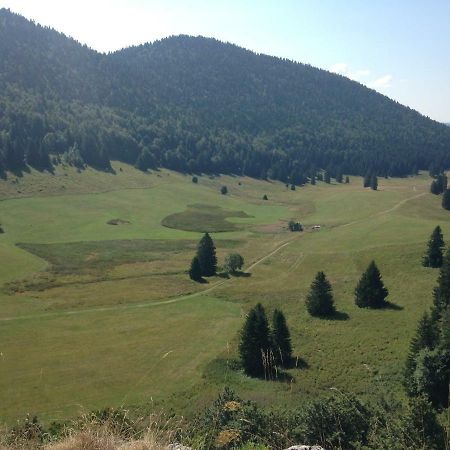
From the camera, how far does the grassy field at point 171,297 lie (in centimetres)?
4544

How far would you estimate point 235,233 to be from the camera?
127 m

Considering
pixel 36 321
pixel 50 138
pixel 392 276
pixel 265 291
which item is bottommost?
pixel 36 321

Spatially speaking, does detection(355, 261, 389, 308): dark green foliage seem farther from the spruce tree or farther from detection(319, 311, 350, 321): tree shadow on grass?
the spruce tree

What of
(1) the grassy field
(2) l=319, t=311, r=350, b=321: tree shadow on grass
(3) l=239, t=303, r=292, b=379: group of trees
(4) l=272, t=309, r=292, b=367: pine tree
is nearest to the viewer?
(1) the grassy field

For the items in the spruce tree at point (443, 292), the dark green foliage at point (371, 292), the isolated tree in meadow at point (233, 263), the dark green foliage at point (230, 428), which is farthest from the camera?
the isolated tree in meadow at point (233, 263)

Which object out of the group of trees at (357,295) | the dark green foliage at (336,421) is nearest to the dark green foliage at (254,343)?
the group of trees at (357,295)

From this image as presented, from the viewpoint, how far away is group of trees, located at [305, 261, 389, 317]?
65375 mm

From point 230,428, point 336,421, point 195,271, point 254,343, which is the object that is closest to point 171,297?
point 195,271

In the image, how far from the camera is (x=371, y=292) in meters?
66.9

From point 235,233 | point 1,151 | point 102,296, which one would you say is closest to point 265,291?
point 102,296

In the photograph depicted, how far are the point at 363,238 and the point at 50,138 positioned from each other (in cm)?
14088

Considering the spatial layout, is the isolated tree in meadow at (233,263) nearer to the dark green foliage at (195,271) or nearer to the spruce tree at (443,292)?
the dark green foliage at (195,271)

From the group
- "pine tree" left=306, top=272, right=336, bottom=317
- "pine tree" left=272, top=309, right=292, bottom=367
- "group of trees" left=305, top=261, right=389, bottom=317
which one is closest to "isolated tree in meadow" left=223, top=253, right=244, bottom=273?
"group of trees" left=305, top=261, right=389, bottom=317

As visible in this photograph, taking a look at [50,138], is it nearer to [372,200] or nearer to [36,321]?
[372,200]
